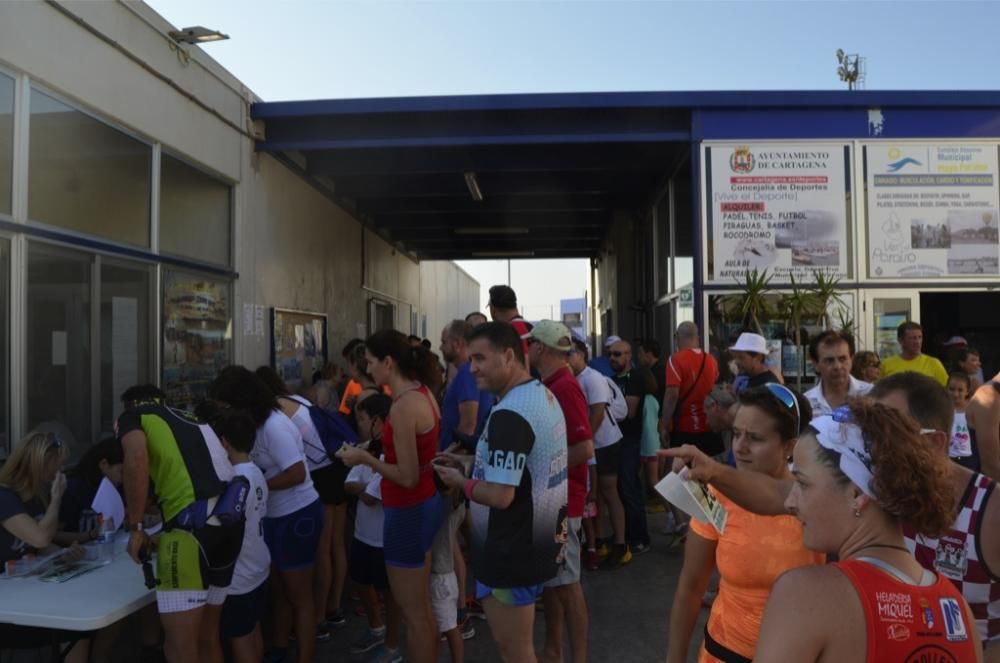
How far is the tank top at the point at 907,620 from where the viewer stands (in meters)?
1.24

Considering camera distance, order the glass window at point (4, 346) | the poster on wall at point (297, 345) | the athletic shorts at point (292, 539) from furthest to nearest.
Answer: the poster on wall at point (297, 345)
the glass window at point (4, 346)
the athletic shorts at point (292, 539)

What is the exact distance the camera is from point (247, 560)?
3.58 meters

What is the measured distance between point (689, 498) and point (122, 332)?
5.02 metres

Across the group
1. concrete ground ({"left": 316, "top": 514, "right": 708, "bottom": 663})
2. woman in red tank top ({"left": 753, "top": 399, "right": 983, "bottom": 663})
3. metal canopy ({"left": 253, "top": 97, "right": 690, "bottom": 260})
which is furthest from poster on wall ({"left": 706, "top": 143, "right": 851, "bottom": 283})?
woman in red tank top ({"left": 753, "top": 399, "right": 983, "bottom": 663})

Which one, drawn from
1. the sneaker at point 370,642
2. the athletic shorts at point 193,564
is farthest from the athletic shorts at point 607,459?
the athletic shorts at point 193,564

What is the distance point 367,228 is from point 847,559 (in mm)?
12767

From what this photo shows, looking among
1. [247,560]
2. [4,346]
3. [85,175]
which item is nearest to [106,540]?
[247,560]

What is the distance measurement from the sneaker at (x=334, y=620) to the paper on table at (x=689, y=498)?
11.2 ft

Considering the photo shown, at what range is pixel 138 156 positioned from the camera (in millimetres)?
5926

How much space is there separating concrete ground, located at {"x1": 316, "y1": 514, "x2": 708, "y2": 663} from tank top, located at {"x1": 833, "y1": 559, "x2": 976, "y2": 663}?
323 centimetres

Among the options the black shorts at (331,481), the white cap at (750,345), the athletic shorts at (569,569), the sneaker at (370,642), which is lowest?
the sneaker at (370,642)

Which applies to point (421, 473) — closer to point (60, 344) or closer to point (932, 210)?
point (60, 344)

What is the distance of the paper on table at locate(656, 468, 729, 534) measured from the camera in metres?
1.96

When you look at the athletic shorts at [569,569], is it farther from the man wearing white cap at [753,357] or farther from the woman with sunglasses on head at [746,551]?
the man wearing white cap at [753,357]
